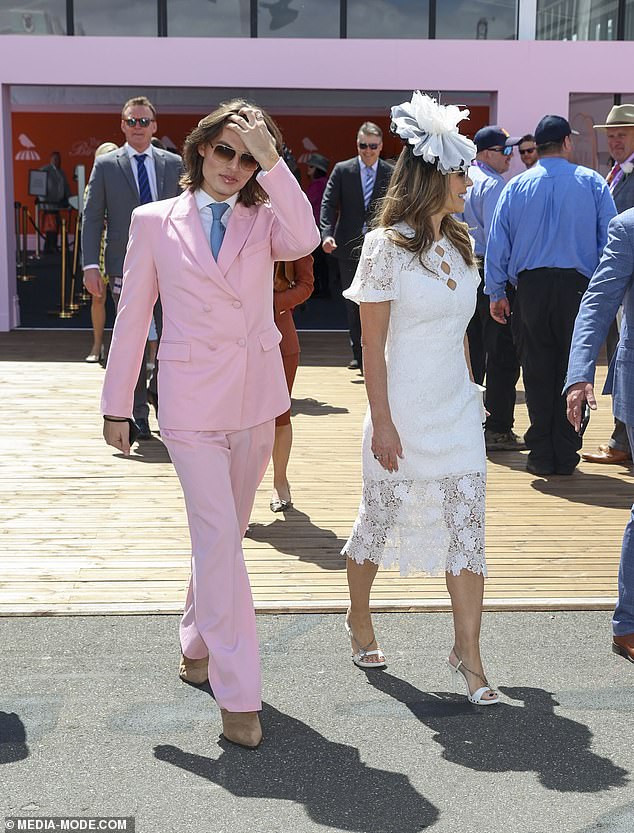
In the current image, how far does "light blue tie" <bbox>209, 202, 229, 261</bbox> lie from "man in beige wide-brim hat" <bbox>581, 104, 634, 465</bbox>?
4.93 metres

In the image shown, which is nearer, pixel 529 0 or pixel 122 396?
pixel 122 396

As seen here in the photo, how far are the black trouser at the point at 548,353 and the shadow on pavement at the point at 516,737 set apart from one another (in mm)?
3787

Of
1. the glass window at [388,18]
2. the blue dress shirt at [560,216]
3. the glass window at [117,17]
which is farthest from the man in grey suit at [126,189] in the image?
the glass window at [388,18]

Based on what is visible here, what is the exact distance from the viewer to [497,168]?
9.38m

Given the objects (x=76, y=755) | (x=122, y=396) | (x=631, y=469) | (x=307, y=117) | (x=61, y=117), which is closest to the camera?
(x=76, y=755)

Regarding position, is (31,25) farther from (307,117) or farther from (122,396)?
(122,396)

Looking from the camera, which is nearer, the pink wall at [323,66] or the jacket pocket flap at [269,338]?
the jacket pocket flap at [269,338]

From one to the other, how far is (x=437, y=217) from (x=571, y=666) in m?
1.70

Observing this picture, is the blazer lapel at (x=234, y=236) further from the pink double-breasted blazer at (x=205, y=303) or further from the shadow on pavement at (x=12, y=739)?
the shadow on pavement at (x=12, y=739)

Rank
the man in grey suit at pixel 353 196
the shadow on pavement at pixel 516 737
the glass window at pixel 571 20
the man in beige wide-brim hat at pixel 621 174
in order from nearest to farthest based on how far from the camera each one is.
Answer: the shadow on pavement at pixel 516 737, the man in beige wide-brim hat at pixel 621 174, the man in grey suit at pixel 353 196, the glass window at pixel 571 20

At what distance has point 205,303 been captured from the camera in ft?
13.4

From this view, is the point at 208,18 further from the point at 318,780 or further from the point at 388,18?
the point at 318,780

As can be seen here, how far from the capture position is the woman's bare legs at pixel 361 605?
473cm

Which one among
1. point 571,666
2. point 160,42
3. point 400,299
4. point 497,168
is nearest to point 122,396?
point 400,299
